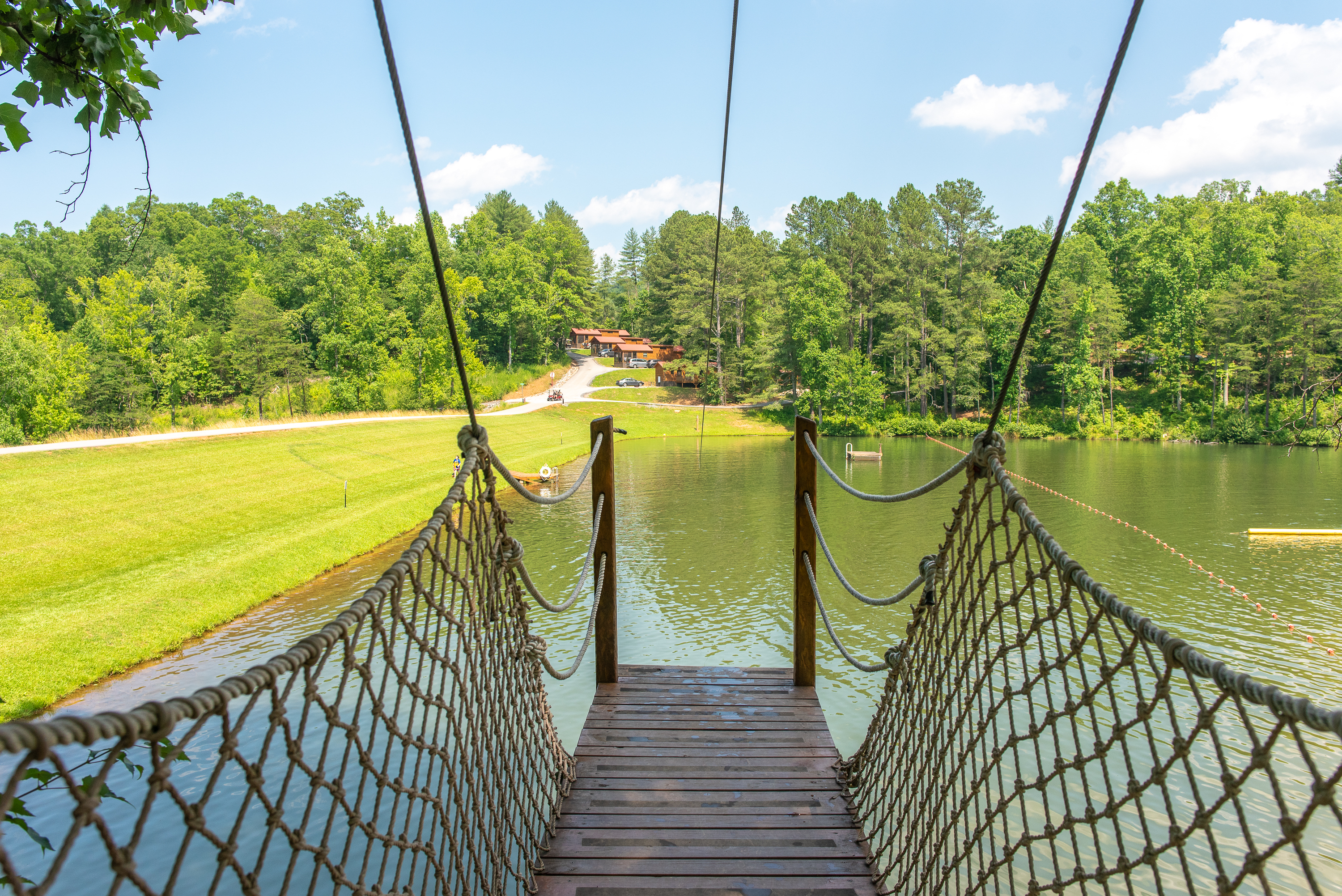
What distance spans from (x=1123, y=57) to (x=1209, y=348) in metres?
55.5

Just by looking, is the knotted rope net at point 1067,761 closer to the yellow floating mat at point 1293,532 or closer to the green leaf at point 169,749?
the green leaf at point 169,749

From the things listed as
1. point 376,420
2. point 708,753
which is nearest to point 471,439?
point 708,753

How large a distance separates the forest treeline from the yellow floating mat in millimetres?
19746

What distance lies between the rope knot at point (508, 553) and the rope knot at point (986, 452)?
6.73 ft

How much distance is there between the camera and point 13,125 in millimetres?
2516

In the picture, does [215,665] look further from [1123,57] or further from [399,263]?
[399,263]

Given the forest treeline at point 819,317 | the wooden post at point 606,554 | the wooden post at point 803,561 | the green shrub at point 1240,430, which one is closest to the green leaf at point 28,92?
the wooden post at point 606,554

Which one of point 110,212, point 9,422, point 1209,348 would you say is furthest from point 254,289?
point 1209,348

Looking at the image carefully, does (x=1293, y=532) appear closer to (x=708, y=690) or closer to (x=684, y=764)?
(x=708, y=690)

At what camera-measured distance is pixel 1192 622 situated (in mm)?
11039

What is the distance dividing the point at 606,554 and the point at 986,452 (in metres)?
3.23

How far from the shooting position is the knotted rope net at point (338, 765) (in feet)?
4.37

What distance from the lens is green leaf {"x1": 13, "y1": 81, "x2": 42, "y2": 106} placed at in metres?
2.60

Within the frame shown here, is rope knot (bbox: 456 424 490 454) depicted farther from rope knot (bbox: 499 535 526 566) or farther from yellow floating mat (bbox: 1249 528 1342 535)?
yellow floating mat (bbox: 1249 528 1342 535)
